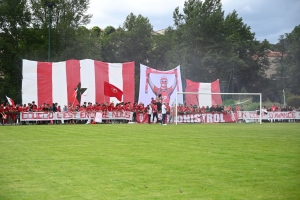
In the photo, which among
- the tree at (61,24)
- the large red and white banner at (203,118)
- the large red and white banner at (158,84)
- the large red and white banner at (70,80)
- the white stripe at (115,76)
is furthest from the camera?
the tree at (61,24)

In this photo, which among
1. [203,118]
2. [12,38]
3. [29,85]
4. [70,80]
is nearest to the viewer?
[29,85]

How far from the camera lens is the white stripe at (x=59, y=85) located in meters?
35.6

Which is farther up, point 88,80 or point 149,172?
point 88,80

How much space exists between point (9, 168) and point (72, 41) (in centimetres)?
5017

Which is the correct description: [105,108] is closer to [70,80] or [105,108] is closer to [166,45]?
[70,80]

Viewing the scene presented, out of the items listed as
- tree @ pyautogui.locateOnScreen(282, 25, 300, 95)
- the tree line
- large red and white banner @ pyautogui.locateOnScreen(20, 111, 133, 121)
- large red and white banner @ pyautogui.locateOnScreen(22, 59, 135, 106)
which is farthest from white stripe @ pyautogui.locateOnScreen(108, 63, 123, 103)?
tree @ pyautogui.locateOnScreen(282, 25, 300, 95)

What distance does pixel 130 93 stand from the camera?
3803 cm

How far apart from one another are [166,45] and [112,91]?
→ 4040cm

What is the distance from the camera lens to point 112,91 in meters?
35.5

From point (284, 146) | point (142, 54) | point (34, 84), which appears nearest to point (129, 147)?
point (284, 146)

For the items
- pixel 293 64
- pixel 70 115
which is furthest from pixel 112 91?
pixel 293 64

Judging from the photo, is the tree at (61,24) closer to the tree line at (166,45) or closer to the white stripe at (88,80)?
the tree line at (166,45)

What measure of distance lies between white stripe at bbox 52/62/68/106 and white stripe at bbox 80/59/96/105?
136 centimetres

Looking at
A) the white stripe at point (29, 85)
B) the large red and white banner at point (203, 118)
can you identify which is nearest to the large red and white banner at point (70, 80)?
the white stripe at point (29, 85)
